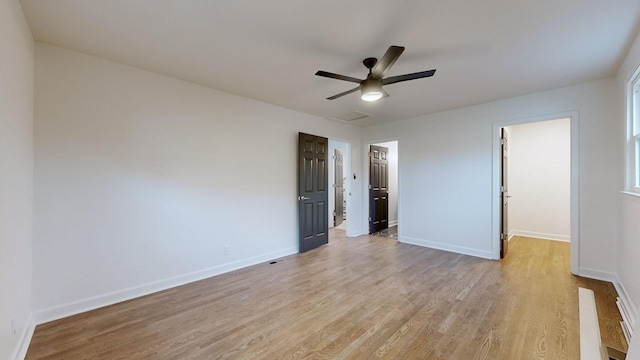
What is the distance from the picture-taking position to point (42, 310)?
2.33 meters

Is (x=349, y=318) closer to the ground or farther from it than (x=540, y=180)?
closer to the ground

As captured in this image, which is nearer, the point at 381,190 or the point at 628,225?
the point at 628,225

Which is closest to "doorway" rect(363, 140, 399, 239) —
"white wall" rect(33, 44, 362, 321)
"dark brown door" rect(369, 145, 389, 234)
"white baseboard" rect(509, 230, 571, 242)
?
"dark brown door" rect(369, 145, 389, 234)

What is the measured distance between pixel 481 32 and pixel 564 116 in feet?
7.67

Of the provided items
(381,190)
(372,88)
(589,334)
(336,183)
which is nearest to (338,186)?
(336,183)

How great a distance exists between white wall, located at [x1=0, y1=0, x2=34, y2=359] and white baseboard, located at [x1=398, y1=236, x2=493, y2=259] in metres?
5.06

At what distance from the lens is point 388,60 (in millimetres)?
2217

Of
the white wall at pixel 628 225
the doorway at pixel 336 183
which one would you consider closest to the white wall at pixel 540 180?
the white wall at pixel 628 225

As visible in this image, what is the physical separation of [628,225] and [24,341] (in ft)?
18.0

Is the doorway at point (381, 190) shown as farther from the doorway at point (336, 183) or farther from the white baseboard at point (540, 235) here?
the white baseboard at point (540, 235)

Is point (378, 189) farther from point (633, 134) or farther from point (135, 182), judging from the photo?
point (135, 182)

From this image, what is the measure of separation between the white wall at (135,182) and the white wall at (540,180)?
5.42 metres

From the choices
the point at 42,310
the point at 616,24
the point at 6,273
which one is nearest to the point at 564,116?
the point at 616,24

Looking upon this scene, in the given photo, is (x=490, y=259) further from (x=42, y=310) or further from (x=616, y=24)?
(x=42, y=310)
